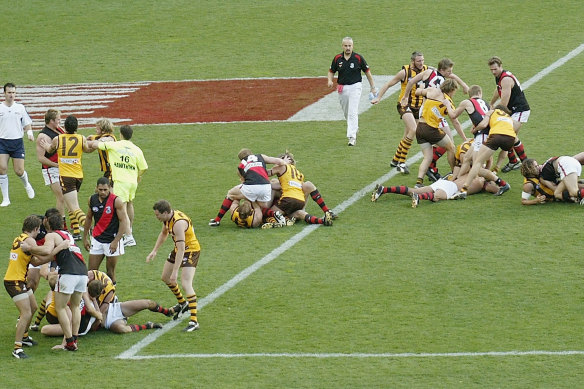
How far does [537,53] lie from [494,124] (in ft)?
37.4

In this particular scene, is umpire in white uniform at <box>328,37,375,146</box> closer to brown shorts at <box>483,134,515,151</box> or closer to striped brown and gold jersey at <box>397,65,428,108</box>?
striped brown and gold jersey at <box>397,65,428,108</box>

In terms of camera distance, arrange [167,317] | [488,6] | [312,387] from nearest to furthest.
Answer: [312,387], [167,317], [488,6]

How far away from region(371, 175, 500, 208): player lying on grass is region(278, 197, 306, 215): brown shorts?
172 centimetres

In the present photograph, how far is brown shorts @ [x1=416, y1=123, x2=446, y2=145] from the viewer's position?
62.3 feet

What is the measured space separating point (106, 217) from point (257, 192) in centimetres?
323

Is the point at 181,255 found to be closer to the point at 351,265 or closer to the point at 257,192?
the point at 351,265

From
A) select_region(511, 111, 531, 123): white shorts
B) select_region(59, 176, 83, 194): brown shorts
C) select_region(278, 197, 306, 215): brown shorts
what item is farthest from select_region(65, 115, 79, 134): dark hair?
select_region(511, 111, 531, 123): white shorts

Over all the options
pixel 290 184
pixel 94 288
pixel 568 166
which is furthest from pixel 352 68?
pixel 94 288

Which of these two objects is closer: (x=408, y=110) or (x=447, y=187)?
(x=447, y=187)

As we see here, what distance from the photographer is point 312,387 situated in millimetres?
12070

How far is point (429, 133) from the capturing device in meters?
19.0

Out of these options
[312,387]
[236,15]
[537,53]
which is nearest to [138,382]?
[312,387]

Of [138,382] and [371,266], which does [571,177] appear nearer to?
[371,266]

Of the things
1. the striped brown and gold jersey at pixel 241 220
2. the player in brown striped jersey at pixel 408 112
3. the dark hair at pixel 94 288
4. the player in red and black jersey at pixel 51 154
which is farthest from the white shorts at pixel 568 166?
the player in red and black jersey at pixel 51 154
